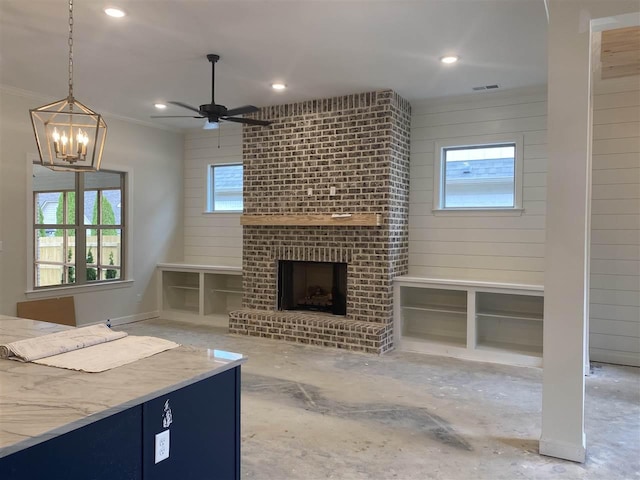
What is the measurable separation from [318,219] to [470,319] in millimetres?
2018

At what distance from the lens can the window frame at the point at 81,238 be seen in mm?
5547

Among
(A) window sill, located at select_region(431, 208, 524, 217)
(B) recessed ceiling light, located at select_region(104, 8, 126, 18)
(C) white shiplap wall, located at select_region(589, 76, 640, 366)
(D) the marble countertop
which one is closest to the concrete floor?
(C) white shiplap wall, located at select_region(589, 76, 640, 366)

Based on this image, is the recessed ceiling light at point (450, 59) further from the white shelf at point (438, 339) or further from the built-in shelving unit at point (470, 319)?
the white shelf at point (438, 339)

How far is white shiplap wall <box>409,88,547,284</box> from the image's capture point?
516 cm

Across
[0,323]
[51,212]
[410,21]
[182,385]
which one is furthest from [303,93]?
[182,385]

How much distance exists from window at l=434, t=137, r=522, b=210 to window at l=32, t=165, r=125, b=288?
4.40 m

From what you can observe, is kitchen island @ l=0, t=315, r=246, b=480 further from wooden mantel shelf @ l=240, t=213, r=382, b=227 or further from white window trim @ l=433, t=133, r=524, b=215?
white window trim @ l=433, t=133, r=524, b=215

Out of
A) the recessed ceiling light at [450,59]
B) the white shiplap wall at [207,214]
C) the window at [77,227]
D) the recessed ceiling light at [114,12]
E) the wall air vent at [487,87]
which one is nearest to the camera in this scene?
the recessed ceiling light at [114,12]

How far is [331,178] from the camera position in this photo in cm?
563

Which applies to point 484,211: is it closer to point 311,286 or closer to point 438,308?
point 438,308

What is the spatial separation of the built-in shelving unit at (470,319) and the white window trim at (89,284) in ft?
12.6

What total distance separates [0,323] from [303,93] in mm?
3865

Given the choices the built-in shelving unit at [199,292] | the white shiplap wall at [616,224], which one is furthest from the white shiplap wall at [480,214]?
the built-in shelving unit at [199,292]

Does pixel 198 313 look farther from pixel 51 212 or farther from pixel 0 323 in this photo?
pixel 0 323
